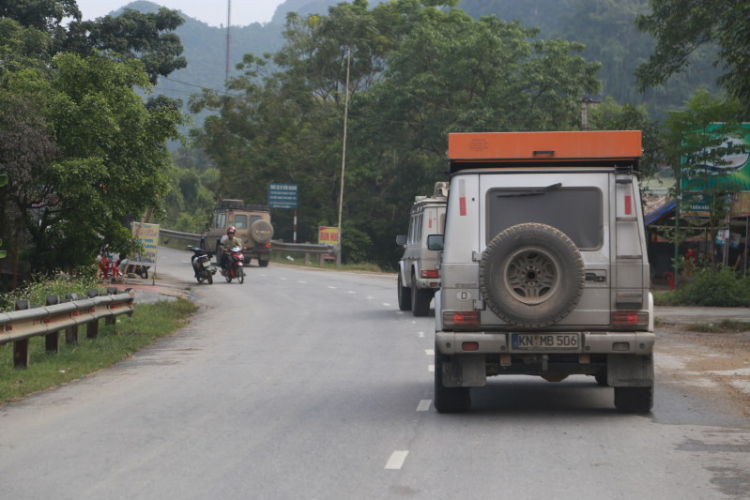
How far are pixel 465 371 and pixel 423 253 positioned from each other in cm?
1031

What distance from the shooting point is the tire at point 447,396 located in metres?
9.31

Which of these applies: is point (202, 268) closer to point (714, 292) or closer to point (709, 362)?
point (714, 292)

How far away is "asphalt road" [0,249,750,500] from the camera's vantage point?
652cm

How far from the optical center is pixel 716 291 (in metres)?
26.5

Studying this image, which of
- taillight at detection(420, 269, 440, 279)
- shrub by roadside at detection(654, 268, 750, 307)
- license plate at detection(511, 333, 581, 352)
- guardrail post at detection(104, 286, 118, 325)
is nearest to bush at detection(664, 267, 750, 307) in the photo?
shrub by roadside at detection(654, 268, 750, 307)

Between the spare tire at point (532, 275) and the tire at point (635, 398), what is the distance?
1.17m

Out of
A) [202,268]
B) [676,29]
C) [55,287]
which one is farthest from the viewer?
[202,268]

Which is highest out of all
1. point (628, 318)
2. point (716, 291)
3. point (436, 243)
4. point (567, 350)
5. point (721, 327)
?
point (436, 243)

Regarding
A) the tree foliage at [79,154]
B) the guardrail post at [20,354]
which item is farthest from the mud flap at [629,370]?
the tree foliage at [79,154]

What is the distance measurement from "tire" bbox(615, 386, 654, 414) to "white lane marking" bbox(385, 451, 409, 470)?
2.72m

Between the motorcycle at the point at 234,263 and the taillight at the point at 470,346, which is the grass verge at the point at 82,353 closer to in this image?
Answer: the taillight at the point at 470,346

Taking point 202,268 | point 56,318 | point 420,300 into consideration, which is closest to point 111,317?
point 56,318

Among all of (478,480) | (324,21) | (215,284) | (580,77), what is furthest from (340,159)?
(478,480)

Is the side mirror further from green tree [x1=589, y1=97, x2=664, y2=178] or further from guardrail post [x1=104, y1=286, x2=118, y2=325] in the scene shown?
green tree [x1=589, y1=97, x2=664, y2=178]
